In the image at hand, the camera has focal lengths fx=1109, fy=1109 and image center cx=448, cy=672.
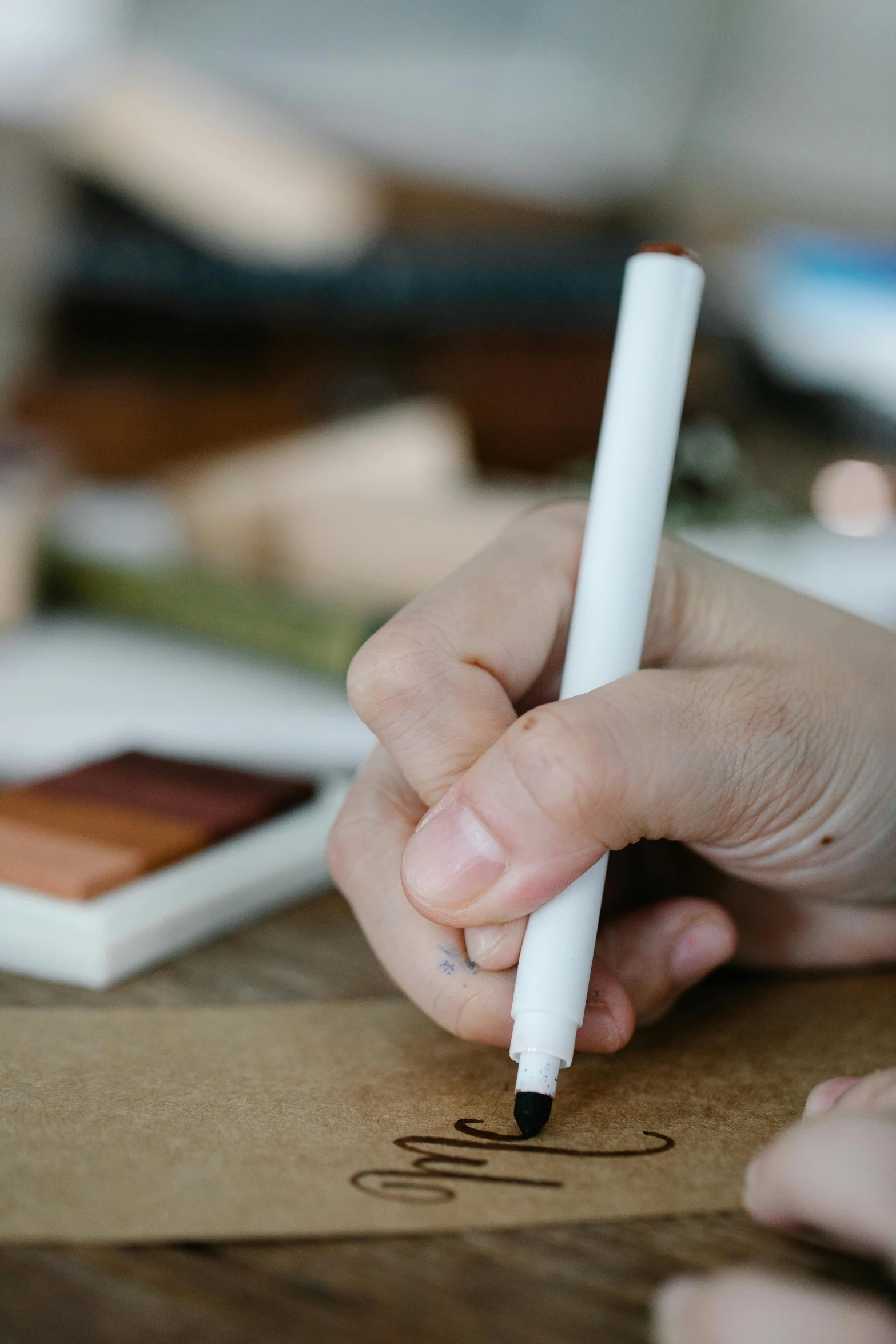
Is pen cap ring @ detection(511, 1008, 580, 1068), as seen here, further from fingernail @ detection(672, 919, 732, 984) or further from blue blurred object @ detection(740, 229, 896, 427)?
blue blurred object @ detection(740, 229, 896, 427)

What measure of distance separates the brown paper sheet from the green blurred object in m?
0.33

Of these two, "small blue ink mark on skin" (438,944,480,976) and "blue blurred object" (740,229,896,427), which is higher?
"blue blurred object" (740,229,896,427)

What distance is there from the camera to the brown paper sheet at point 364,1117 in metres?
0.30

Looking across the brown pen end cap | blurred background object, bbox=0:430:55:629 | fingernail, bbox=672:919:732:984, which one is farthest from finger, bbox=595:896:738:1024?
blurred background object, bbox=0:430:55:629

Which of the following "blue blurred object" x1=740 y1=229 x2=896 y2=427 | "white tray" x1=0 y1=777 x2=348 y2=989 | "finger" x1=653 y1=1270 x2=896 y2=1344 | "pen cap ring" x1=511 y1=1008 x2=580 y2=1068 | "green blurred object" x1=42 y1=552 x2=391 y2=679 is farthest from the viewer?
"blue blurred object" x1=740 y1=229 x2=896 y2=427

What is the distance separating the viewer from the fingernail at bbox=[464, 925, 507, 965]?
37cm

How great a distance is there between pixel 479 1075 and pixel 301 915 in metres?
0.17

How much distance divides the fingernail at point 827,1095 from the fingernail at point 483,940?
0.11m

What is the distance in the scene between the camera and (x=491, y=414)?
180 centimetres

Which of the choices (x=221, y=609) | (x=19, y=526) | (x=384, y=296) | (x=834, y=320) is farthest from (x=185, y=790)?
(x=834, y=320)

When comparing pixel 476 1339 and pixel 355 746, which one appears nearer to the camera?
pixel 476 1339

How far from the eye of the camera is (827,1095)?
0.34 metres

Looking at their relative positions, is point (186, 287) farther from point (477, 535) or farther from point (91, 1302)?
point (91, 1302)

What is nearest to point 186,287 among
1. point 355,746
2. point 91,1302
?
point 355,746
